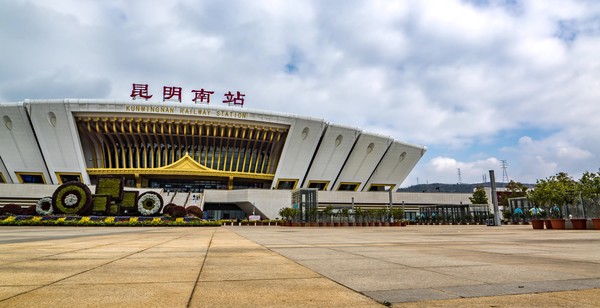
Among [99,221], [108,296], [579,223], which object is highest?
[108,296]

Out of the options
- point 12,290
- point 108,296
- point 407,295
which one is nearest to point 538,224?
point 407,295

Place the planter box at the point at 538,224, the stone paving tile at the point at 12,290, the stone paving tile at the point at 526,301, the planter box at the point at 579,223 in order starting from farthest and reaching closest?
the planter box at the point at 538,224
the planter box at the point at 579,223
the stone paving tile at the point at 12,290
the stone paving tile at the point at 526,301

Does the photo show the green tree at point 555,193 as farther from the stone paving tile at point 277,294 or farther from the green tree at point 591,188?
the stone paving tile at point 277,294

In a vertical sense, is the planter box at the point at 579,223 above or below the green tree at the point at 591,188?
below

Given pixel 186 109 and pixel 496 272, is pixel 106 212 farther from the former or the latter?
pixel 496 272

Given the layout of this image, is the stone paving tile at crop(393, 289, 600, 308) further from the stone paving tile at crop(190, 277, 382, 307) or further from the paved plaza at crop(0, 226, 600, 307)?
the stone paving tile at crop(190, 277, 382, 307)

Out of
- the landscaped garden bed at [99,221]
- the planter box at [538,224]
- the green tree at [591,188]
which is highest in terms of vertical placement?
the green tree at [591,188]

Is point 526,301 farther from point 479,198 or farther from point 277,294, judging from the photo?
point 479,198

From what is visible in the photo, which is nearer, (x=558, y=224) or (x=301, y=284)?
(x=301, y=284)

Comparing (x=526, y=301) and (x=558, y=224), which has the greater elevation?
(x=526, y=301)

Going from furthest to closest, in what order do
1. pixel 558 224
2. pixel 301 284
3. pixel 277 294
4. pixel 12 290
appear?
pixel 558 224, pixel 301 284, pixel 12 290, pixel 277 294

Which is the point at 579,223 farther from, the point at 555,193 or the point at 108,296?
the point at 108,296

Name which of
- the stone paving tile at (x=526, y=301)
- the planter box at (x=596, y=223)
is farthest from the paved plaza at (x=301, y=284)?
the planter box at (x=596, y=223)

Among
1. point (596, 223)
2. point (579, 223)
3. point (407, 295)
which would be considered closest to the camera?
point (407, 295)
